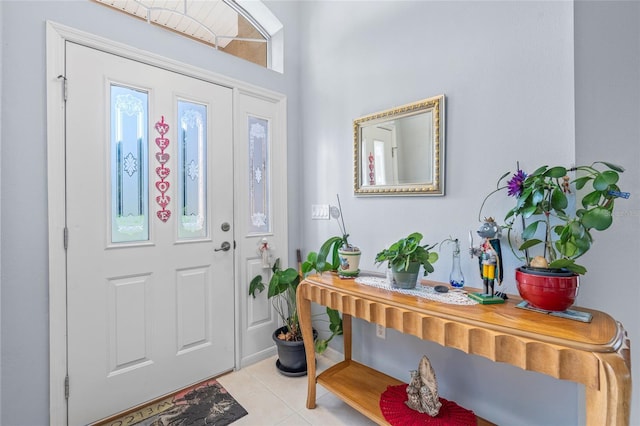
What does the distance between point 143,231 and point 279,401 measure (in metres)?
1.34

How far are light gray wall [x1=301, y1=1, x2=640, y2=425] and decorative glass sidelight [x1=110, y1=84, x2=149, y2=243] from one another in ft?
4.15

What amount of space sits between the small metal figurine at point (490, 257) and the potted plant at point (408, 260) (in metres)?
0.20

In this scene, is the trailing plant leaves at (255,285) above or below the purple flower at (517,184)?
below

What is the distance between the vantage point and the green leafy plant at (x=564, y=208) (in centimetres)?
93

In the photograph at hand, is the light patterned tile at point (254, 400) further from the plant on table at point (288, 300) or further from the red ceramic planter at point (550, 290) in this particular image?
the red ceramic planter at point (550, 290)

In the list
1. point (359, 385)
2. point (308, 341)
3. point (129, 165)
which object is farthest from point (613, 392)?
point (129, 165)

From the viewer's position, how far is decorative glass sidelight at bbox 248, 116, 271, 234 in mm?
2195

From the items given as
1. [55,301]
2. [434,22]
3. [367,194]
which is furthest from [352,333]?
[434,22]

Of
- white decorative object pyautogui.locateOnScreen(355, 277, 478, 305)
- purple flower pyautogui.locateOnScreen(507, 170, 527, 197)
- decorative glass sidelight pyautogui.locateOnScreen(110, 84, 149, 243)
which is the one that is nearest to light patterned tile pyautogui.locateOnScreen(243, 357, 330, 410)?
white decorative object pyautogui.locateOnScreen(355, 277, 478, 305)

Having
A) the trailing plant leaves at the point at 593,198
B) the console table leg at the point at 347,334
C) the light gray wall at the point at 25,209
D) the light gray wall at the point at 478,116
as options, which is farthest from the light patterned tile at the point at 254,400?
the trailing plant leaves at the point at 593,198

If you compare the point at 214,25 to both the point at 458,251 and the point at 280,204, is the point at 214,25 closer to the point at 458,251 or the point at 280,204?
the point at 280,204

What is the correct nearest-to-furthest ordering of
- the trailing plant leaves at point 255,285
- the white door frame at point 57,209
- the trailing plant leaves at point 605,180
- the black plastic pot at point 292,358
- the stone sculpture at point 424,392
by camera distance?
the trailing plant leaves at point 605,180
the stone sculpture at point 424,392
the white door frame at point 57,209
the black plastic pot at point 292,358
the trailing plant leaves at point 255,285

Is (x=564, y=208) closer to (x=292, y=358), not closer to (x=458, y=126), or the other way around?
(x=458, y=126)

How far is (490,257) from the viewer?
1221 mm
